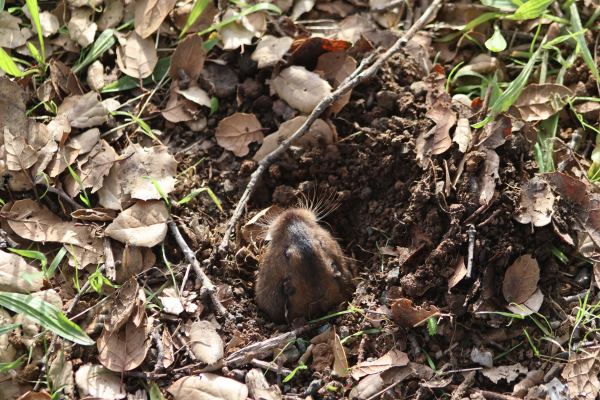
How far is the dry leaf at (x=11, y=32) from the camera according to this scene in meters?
4.72

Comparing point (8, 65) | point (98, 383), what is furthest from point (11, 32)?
point (98, 383)

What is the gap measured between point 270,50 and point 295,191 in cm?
94

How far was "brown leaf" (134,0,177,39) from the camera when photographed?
476cm

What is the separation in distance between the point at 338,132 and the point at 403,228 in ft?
2.60

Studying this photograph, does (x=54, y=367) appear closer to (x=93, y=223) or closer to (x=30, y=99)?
(x=93, y=223)

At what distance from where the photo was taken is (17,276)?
404 centimetres

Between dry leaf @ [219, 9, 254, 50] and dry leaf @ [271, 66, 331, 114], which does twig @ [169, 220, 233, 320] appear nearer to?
dry leaf @ [271, 66, 331, 114]

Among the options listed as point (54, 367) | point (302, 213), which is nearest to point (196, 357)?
point (54, 367)

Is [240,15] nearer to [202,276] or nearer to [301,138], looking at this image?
[301,138]

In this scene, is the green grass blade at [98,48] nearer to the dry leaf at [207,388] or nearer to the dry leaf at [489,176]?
the dry leaf at [207,388]

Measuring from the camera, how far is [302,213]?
430 cm

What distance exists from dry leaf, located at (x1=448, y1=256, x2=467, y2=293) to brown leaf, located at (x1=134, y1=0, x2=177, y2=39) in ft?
8.00

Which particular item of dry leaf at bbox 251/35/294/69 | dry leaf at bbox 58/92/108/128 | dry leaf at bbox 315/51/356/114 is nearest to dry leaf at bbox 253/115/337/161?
dry leaf at bbox 315/51/356/114

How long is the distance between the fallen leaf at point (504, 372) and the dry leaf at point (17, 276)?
8.06 feet
